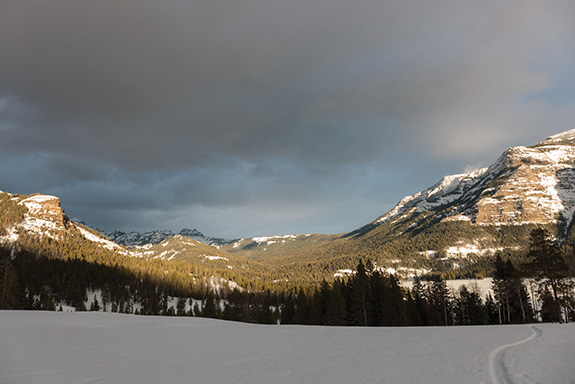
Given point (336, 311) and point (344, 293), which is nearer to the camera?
point (336, 311)

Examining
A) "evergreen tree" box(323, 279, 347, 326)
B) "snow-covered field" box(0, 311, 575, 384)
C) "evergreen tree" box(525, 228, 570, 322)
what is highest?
"evergreen tree" box(525, 228, 570, 322)

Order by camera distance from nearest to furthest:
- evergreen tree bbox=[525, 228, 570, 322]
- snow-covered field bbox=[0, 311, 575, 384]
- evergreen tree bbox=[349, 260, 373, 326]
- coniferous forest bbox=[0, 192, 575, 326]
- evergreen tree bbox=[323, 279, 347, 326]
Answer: snow-covered field bbox=[0, 311, 575, 384] → evergreen tree bbox=[525, 228, 570, 322] → coniferous forest bbox=[0, 192, 575, 326] → evergreen tree bbox=[349, 260, 373, 326] → evergreen tree bbox=[323, 279, 347, 326]

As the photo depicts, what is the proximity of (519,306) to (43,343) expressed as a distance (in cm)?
6538

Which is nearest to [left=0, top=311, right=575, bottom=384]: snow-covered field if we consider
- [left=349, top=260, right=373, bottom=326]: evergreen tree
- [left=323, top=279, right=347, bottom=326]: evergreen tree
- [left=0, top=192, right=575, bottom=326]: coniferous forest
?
[left=0, top=192, right=575, bottom=326]: coniferous forest

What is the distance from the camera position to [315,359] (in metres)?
12.5

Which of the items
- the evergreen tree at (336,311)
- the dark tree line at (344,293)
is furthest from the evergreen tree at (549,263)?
the evergreen tree at (336,311)

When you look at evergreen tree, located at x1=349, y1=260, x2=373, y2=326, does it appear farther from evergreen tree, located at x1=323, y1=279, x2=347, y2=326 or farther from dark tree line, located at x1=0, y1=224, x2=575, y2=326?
evergreen tree, located at x1=323, y1=279, x2=347, y2=326

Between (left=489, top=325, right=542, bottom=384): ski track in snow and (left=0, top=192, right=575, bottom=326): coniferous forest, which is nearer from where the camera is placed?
(left=489, top=325, right=542, bottom=384): ski track in snow

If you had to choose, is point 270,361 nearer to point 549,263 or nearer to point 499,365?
point 499,365

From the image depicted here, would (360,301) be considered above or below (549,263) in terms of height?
below

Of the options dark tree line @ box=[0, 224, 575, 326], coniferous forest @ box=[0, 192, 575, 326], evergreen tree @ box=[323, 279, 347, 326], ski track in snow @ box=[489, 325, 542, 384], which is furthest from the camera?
evergreen tree @ box=[323, 279, 347, 326]

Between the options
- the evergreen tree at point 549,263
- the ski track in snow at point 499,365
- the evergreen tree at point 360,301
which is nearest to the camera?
the ski track in snow at point 499,365

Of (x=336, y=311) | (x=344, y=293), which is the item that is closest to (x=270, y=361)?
(x=336, y=311)

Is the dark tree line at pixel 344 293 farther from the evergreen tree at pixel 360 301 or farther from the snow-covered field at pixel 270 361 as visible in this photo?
the snow-covered field at pixel 270 361
